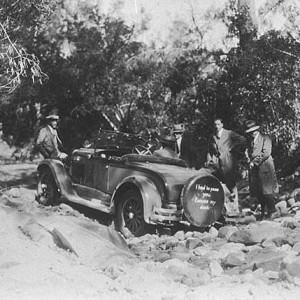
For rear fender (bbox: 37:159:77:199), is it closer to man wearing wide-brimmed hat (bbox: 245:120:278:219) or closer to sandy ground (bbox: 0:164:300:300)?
sandy ground (bbox: 0:164:300:300)

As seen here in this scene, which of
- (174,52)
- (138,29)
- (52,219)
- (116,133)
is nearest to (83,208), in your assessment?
(116,133)

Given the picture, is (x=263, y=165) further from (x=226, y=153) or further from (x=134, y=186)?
(x=134, y=186)

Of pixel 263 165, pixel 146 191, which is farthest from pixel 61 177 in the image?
pixel 263 165

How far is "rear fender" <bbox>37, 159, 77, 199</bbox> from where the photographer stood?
951 centimetres

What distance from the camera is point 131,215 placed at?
805cm

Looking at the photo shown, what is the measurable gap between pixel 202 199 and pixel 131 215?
1121 mm

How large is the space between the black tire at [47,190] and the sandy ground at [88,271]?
84.2 inches

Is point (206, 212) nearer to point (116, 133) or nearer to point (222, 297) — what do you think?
point (116, 133)

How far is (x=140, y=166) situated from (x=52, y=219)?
1788mm

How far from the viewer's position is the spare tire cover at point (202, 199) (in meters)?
7.68

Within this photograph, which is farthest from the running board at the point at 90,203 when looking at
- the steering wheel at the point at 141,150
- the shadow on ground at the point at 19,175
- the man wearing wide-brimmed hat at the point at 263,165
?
the shadow on ground at the point at 19,175

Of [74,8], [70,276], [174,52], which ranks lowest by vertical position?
[70,276]

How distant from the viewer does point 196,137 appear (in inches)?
520

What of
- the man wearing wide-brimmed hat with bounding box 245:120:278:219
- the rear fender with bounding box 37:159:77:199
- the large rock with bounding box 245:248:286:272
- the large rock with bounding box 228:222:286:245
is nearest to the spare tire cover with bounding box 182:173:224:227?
the large rock with bounding box 228:222:286:245
